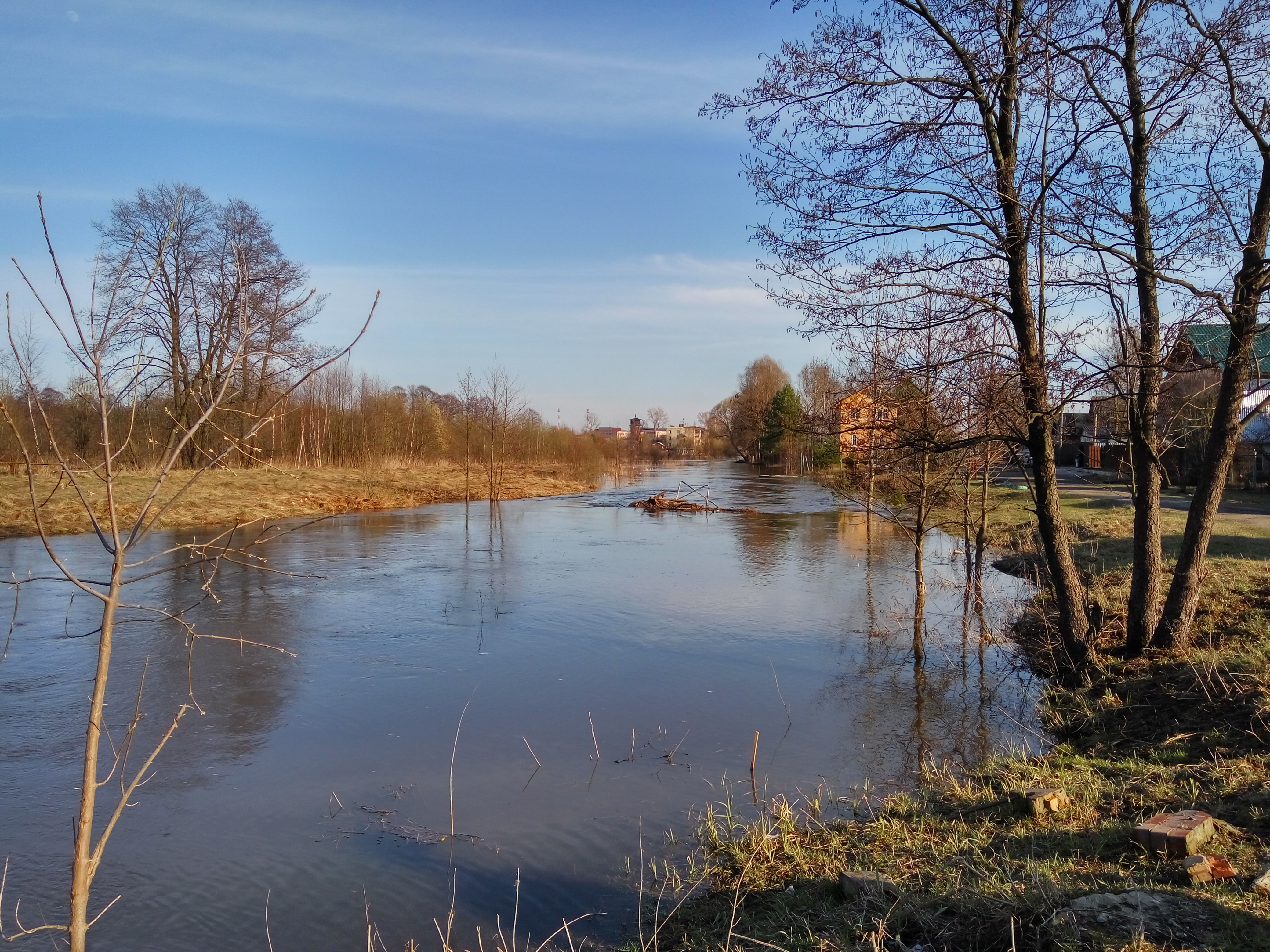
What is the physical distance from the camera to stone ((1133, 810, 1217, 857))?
13.4ft

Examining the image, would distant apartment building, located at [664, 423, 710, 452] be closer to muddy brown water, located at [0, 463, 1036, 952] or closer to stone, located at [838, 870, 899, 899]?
muddy brown water, located at [0, 463, 1036, 952]

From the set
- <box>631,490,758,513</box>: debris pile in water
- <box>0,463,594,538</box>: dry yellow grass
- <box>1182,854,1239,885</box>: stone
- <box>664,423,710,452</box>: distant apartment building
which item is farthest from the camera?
<box>664,423,710,452</box>: distant apartment building

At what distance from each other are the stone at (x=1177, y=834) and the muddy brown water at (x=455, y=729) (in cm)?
225

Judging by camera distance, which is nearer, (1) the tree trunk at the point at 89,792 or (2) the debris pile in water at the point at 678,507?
(1) the tree trunk at the point at 89,792

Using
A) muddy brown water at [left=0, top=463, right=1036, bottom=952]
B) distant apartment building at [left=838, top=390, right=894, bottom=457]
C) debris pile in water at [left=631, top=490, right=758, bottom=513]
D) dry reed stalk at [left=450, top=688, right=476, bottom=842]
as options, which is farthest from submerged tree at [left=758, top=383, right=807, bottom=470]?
dry reed stalk at [left=450, top=688, right=476, bottom=842]

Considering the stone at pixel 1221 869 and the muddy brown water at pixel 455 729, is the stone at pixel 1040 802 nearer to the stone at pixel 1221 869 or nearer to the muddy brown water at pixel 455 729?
the stone at pixel 1221 869

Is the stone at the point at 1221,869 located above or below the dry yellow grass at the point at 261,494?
below

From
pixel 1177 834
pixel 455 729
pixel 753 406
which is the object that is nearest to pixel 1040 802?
pixel 1177 834

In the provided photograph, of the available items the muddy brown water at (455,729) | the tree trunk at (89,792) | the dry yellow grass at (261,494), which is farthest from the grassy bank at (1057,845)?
the dry yellow grass at (261,494)

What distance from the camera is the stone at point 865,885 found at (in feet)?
12.9

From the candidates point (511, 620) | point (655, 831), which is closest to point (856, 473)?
point (511, 620)

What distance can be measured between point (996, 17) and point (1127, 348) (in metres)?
3.15

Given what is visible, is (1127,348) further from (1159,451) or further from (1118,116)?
(1118,116)

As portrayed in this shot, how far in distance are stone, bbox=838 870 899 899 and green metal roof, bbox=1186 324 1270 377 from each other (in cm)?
512
